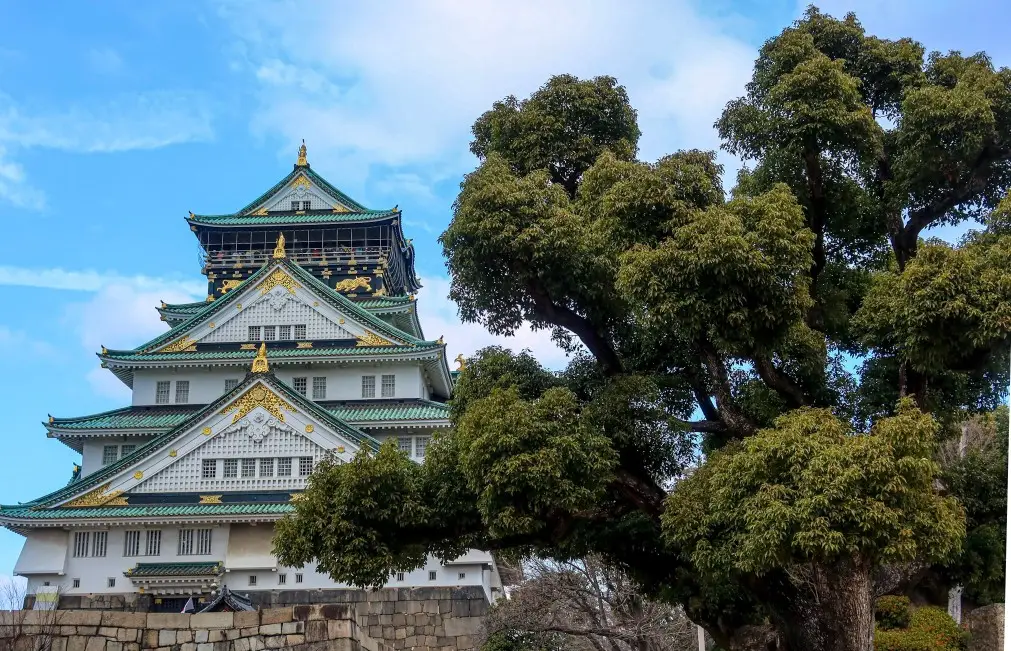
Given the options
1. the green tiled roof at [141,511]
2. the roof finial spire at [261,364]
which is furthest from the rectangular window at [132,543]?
the roof finial spire at [261,364]

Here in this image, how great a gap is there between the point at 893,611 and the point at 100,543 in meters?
19.9

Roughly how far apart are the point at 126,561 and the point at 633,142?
17.7 m

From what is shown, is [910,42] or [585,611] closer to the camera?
[910,42]

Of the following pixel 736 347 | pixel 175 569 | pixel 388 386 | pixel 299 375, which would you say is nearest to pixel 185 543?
pixel 175 569

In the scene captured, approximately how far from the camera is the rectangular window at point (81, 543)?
28641mm

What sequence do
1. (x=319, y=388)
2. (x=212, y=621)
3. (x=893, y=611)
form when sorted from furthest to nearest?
(x=319, y=388)
(x=893, y=611)
(x=212, y=621)

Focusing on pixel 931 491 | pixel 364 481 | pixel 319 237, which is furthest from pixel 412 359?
pixel 931 491

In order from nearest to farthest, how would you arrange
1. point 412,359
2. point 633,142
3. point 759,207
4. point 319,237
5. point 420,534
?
point 759,207
point 420,534
point 633,142
point 412,359
point 319,237

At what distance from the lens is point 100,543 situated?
94.3ft

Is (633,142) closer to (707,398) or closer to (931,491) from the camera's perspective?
(707,398)

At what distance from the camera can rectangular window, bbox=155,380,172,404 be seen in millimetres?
33625

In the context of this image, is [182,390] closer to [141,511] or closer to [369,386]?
[369,386]

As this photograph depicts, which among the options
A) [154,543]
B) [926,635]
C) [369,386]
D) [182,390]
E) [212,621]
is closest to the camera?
[212,621]

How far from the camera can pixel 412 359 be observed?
32.3m
